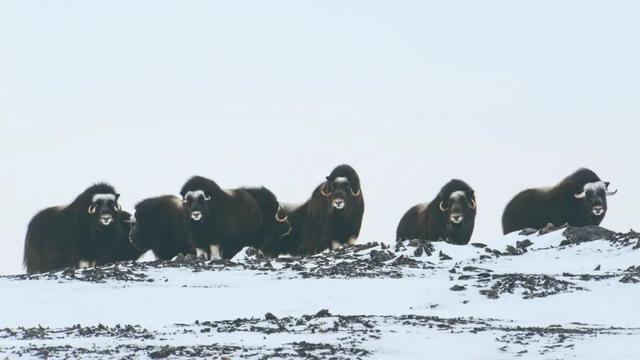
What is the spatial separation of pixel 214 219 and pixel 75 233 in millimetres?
3393

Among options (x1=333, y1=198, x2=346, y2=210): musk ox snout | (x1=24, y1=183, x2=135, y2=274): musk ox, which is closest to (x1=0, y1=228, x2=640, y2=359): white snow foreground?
(x1=333, y1=198, x2=346, y2=210): musk ox snout

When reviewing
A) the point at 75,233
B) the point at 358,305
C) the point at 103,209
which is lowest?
the point at 358,305

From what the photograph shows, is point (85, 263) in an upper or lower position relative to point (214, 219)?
lower

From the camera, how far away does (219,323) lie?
13289 mm

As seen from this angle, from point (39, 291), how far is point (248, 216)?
10.8 m

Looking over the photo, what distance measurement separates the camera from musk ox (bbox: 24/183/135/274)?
1057 inches

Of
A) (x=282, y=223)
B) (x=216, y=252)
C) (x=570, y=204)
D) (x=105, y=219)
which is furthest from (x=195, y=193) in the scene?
(x=570, y=204)

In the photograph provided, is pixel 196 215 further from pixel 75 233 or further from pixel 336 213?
pixel 336 213

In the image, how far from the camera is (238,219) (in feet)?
89.9

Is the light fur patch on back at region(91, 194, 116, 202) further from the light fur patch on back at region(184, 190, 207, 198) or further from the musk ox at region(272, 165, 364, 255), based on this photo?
the musk ox at region(272, 165, 364, 255)

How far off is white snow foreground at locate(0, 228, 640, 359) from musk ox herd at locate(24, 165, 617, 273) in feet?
7.75

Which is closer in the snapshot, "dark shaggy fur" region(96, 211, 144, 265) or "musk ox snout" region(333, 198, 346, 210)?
"musk ox snout" region(333, 198, 346, 210)

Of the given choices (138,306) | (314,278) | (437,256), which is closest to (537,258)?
(437,256)

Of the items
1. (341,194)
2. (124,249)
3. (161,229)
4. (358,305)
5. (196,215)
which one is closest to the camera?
(358,305)
